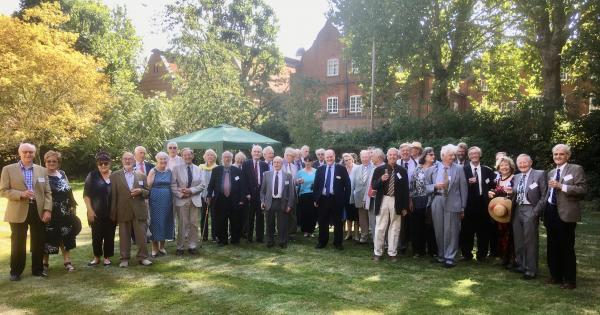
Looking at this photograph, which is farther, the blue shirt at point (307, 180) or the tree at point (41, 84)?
the tree at point (41, 84)

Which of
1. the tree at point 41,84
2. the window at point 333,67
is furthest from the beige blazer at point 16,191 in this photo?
the window at point 333,67

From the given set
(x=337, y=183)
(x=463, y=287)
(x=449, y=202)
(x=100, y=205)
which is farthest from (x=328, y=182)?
(x=100, y=205)

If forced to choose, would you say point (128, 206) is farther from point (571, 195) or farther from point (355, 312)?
point (571, 195)

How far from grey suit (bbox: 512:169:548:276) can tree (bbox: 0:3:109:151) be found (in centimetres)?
1932

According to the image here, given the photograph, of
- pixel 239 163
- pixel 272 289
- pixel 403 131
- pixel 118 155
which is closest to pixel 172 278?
pixel 272 289

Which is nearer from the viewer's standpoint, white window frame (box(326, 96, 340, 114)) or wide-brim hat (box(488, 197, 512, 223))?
wide-brim hat (box(488, 197, 512, 223))

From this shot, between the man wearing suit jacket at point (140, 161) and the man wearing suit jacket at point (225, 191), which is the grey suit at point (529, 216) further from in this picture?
the man wearing suit jacket at point (140, 161)

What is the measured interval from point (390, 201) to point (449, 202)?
88cm

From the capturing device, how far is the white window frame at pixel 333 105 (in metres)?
35.8

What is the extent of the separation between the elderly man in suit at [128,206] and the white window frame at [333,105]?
2926 cm

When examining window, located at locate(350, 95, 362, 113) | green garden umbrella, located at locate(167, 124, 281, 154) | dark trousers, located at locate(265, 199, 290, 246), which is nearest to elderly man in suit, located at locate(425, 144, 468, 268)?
dark trousers, located at locate(265, 199, 290, 246)

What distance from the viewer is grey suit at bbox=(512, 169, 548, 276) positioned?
6.27 meters

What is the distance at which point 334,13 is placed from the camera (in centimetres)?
2238

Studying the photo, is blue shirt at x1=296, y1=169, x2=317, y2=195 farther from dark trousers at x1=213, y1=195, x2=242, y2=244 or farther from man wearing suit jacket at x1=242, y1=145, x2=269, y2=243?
dark trousers at x1=213, y1=195, x2=242, y2=244
